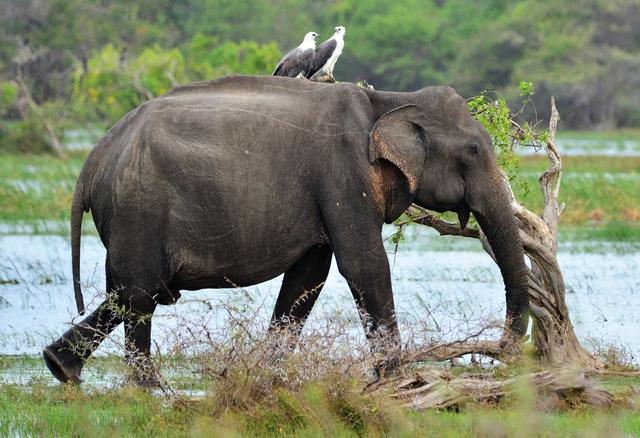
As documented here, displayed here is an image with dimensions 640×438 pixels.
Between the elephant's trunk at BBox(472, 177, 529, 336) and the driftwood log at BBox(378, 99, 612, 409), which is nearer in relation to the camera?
the driftwood log at BBox(378, 99, 612, 409)

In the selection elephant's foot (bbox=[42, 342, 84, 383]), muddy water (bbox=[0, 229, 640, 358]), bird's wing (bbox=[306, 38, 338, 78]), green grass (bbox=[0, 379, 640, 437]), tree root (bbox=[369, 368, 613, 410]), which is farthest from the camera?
muddy water (bbox=[0, 229, 640, 358])

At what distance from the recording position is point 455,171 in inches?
348

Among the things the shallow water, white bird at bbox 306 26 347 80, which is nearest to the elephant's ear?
white bird at bbox 306 26 347 80

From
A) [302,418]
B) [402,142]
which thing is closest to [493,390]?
[302,418]

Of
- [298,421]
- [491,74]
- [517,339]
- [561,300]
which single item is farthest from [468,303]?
[491,74]

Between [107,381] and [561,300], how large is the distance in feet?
9.98

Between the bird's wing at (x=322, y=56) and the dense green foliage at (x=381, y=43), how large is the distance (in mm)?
29102

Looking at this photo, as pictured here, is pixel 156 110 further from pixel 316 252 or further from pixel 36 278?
pixel 36 278

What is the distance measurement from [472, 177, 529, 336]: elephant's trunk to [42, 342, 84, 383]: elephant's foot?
2.68m

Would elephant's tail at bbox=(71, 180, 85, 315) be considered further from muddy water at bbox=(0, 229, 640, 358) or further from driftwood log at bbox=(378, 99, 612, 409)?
driftwood log at bbox=(378, 99, 612, 409)

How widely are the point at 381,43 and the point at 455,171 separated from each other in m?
66.0

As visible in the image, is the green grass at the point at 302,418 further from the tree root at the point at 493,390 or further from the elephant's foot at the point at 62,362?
the elephant's foot at the point at 62,362

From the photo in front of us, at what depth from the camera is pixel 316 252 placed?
9156 millimetres

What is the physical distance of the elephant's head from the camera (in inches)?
345
